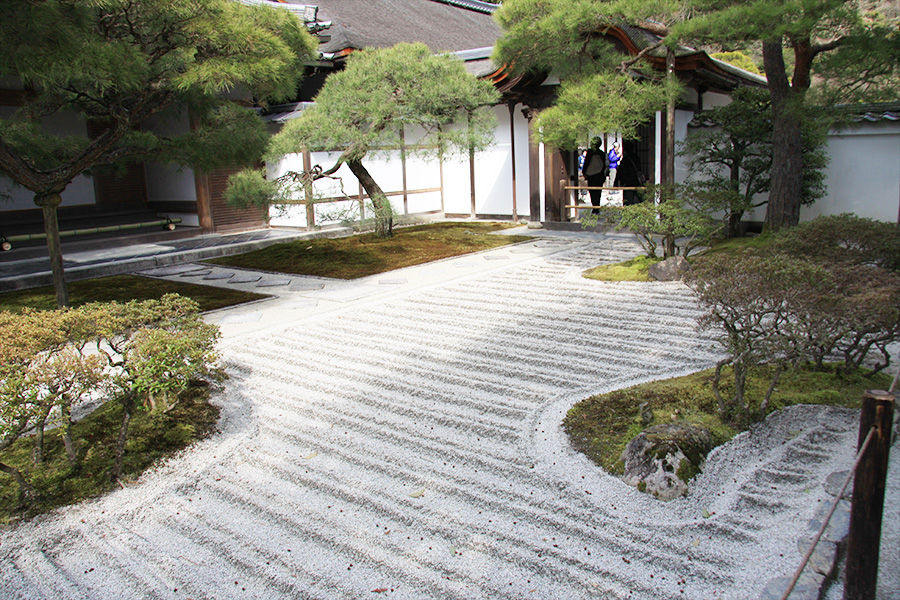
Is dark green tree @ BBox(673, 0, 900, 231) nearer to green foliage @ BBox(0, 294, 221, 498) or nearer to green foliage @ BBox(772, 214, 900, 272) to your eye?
green foliage @ BBox(772, 214, 900, 272)

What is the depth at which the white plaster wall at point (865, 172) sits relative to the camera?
10250 mm

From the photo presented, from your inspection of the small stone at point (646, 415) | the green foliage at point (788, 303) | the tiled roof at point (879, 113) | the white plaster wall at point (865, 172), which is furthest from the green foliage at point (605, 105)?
the small stone at point (646, 415)

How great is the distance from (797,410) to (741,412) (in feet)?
1.63

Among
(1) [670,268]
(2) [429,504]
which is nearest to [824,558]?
(2) [429,504]

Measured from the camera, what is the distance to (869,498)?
7.18 ft

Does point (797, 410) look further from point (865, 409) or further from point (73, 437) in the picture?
point (73, 437)

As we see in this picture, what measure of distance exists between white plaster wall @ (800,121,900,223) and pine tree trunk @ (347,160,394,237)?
756 centimetres

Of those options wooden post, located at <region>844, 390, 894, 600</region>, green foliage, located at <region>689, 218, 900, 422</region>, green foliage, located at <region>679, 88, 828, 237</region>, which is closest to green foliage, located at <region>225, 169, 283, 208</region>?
green foliage, located at <region>679, 88, 828, 237</region>

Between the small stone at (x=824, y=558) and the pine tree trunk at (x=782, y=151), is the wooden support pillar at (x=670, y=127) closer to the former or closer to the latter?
the pine tree trunk at (x=782, y=151)

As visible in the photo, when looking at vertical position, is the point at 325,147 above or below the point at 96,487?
above

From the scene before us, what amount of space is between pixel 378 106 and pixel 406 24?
1047 cm

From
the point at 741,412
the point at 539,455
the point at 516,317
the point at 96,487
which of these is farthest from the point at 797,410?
the point at 96,487

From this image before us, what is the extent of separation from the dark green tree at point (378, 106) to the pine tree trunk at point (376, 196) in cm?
→ 104

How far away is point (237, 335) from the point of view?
672 centimetres
